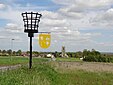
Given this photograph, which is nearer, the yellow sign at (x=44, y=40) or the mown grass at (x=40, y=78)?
the mown grass at (x=40, y=78)

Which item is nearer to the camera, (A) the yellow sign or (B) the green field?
(B) the green field

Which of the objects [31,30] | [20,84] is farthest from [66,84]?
[20,84]

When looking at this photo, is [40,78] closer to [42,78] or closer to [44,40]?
[42,78]

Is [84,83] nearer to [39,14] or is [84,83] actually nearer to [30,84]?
[39,14]

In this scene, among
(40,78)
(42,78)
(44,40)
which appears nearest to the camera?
(40,78)

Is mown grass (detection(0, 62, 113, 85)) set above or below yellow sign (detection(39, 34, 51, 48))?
below

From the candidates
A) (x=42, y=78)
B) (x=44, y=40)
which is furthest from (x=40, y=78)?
(x=44, y=40)

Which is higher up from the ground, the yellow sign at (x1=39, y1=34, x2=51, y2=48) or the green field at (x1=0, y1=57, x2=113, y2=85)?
the yellow sign at (x1=39, y1=34, x2=51, y2=48)

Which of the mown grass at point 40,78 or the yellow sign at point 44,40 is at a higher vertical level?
the yellow sign at point 44,40

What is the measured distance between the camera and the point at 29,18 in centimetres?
1933

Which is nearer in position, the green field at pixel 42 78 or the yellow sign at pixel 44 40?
the green field at pixel 42 78

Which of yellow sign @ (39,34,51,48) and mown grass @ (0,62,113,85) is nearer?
mown grass @ (0,62,113,85)

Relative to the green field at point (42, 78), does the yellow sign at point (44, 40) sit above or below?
above

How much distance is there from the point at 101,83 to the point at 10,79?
980 centimetres
